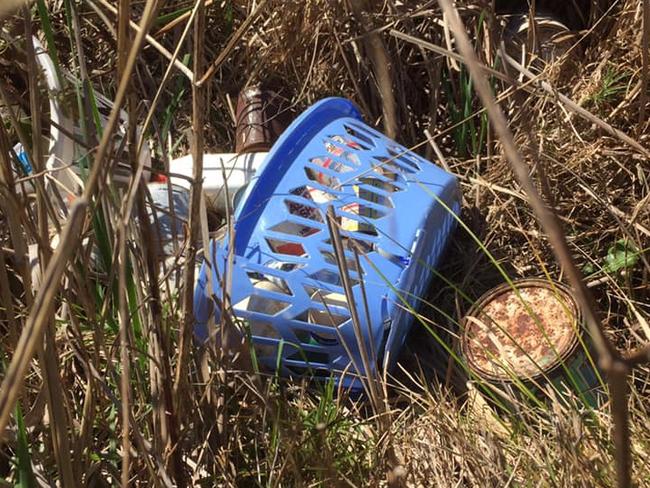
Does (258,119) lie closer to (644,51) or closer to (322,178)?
(322,178)

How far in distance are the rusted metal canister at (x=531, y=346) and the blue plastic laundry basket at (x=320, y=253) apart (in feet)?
0.40

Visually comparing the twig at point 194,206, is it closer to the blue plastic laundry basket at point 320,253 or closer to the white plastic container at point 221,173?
the blue plastic laundry basket at point 320,253

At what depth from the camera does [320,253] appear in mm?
1336

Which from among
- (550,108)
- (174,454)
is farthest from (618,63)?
(174,454)

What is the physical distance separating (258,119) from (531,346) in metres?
0.77

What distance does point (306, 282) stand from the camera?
1.32 metres

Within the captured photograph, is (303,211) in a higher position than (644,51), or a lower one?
lower

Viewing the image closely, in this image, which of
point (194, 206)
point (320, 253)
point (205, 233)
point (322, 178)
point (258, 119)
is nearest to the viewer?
point (194, 206)

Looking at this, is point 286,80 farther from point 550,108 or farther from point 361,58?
point 550,108

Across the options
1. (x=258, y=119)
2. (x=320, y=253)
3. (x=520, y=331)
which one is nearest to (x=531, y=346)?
(x=520, y=331)

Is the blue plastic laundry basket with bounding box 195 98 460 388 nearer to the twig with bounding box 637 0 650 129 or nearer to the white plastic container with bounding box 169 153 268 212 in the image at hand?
the white plastic container with bounding box 169 153 268 212

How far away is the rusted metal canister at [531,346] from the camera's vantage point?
1.25 metres

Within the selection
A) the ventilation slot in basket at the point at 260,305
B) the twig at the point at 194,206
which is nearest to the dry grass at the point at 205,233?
the twig at the point at 194,206

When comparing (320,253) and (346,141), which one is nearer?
(320,253)
